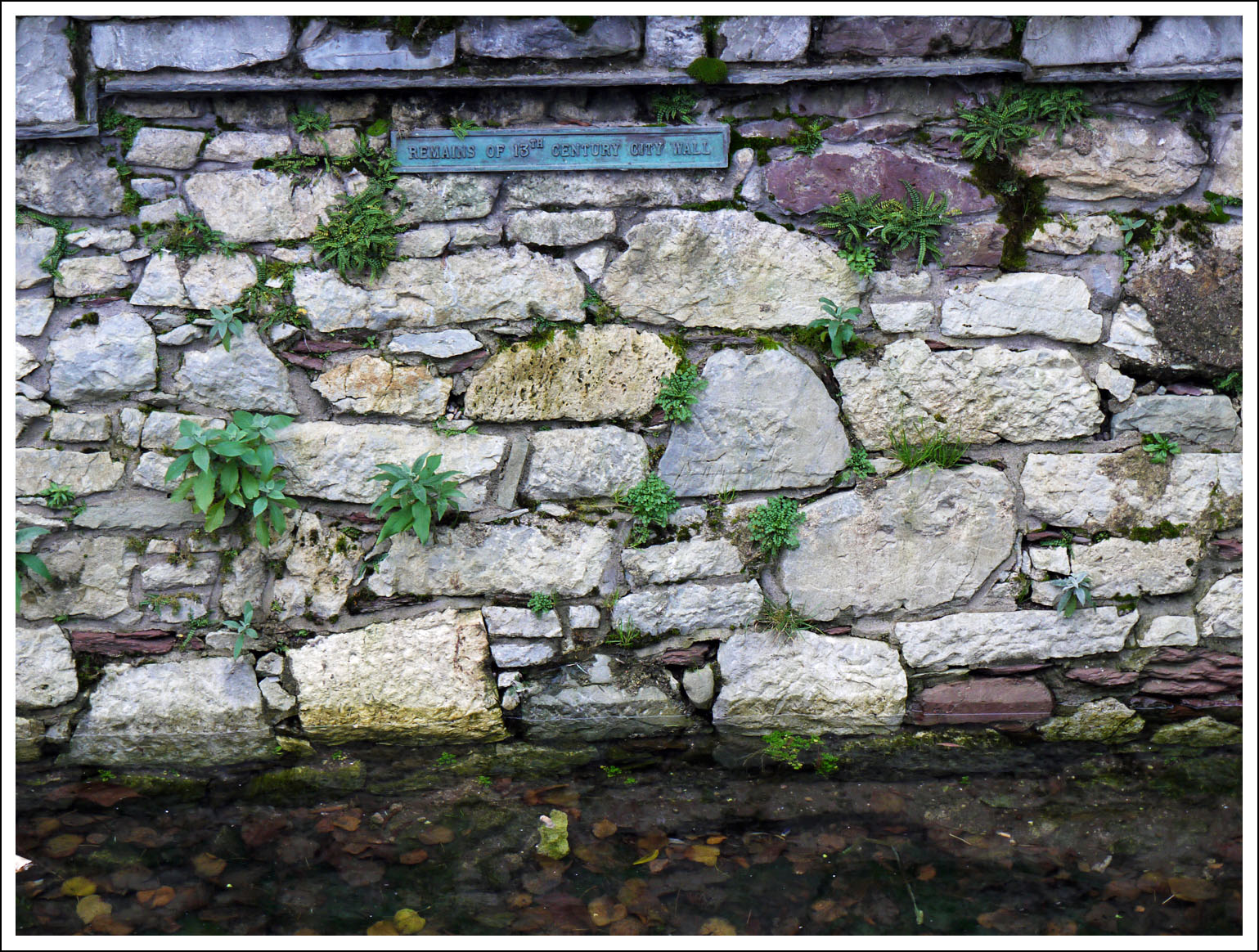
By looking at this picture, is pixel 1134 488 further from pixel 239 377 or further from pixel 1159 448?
pixel 239 377

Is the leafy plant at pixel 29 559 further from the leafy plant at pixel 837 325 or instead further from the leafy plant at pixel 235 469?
the leafy plant at pixel 837 325

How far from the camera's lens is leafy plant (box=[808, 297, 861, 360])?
2707 mm

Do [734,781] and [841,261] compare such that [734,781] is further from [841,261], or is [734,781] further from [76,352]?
[76,352]

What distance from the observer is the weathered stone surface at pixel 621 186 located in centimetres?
271

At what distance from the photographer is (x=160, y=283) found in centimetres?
271

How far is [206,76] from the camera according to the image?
2609mm

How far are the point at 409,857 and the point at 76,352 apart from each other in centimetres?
188

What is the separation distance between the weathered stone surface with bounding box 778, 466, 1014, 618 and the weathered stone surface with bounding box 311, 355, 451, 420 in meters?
1.29

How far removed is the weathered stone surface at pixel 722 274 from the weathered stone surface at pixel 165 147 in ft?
4.43

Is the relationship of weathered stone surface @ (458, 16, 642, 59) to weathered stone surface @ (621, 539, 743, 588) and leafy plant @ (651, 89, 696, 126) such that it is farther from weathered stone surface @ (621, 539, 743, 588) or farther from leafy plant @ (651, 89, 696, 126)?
weathered stone surface @ (621, 539, 743, 588)

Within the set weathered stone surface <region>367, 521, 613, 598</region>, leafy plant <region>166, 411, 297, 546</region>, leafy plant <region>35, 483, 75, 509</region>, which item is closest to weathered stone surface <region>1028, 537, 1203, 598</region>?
weathered stone surface <region>367, 521, 613, 598</region>

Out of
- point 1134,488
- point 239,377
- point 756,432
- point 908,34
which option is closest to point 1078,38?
point 908,34

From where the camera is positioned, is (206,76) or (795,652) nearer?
(206,76)

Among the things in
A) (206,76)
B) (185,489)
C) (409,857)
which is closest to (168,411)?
(185,489)
